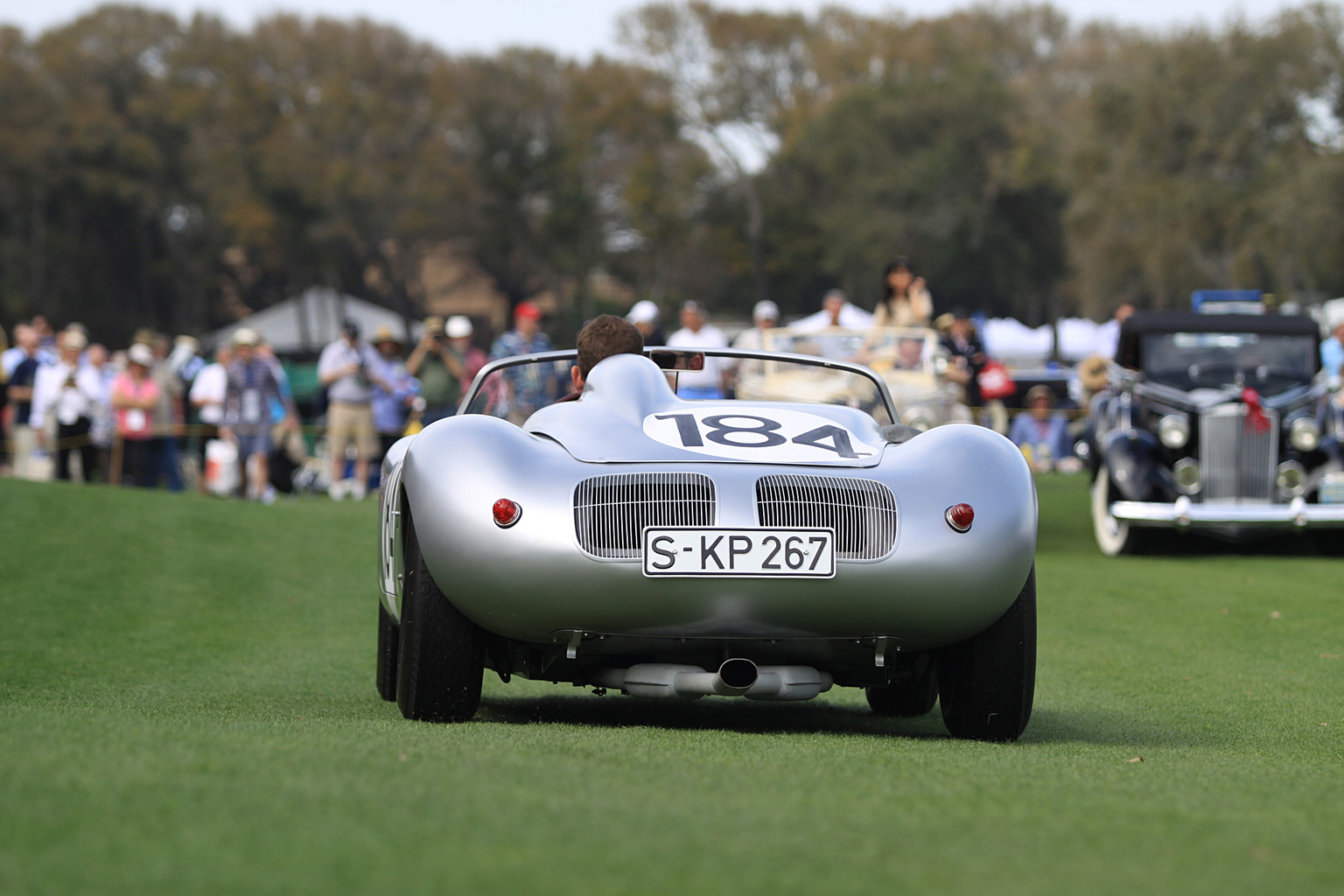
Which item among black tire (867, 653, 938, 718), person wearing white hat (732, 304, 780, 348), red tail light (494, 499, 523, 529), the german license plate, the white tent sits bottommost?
black tire (867, 653, 938, 718)

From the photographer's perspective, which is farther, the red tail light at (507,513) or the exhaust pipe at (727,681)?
the exhaust pipe at (727,681)

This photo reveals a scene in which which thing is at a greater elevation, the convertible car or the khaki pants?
the convertible car

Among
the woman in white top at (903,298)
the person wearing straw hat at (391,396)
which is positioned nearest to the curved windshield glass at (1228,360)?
the woman in white top at (903,298)

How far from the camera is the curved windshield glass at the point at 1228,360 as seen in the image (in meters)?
13.5

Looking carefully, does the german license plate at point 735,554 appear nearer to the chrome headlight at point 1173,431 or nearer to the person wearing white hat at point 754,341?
the person wearing white hat at point 754,341

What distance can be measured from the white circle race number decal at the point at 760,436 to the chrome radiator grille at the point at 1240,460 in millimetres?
8675

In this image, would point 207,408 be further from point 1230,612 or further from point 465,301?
point 465,301

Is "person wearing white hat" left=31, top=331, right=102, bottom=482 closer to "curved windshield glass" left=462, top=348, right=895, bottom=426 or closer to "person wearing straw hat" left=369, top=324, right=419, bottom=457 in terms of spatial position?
"person wearing straw hat" left=369, top=324, right=419, bottom=457

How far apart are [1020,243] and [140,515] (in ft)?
165

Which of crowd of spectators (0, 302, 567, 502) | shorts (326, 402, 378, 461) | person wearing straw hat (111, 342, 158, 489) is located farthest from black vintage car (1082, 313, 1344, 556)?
person wearing straw hat (111, 342, 158, 489)

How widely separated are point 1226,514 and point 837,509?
8375 millimetres

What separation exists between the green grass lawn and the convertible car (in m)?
0.21

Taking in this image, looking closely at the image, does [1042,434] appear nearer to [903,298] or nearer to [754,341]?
[903,298]

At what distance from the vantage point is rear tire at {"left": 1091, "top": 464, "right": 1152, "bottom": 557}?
12.8 meters
